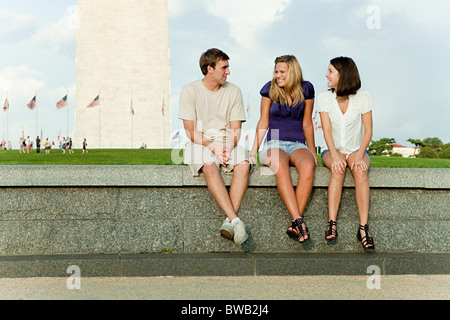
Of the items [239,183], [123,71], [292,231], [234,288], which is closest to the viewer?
[234,288]

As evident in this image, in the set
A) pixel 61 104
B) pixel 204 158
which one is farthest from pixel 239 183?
pixel 61 104

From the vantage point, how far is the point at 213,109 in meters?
5.32

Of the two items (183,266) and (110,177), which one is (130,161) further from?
(183,266)

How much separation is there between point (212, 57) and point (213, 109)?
48 cm

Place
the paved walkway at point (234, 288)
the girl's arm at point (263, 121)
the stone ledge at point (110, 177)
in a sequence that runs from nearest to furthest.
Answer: the paved walkway at point (234, 288) < the stone ledge at point (110, 177) < the girl's arm at point (263, 121)

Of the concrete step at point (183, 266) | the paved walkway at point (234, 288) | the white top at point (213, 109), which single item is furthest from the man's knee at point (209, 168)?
the paved walkway at point (234, 288)

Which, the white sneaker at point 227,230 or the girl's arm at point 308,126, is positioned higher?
the girl's arm at point 308,126

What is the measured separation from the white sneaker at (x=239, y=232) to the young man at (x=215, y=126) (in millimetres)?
199

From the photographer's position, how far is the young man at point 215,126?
502 cm

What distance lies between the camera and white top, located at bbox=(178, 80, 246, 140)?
209 inches

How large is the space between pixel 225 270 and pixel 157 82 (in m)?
43.5

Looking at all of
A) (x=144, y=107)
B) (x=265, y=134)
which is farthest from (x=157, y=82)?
(x=265, y=134)

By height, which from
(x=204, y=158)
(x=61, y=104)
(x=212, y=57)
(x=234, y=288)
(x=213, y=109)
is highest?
(x=61, y=104)

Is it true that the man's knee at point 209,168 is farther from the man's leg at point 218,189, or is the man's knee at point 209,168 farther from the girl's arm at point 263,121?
the girl's arm at point 263,121
